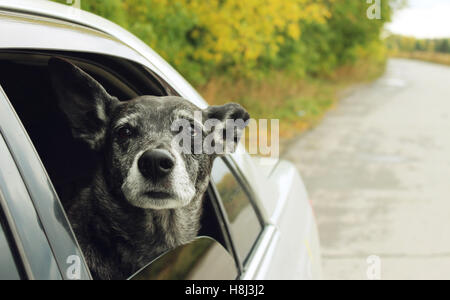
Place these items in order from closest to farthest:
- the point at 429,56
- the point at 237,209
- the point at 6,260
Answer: the point at 6,260 → the point at 237,209 → the point at 429,56

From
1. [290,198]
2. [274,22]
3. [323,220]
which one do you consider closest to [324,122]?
[274,22]

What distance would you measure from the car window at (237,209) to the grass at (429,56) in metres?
63.3

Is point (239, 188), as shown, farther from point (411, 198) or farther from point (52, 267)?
point (411, 198)

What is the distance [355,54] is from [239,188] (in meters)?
27.9

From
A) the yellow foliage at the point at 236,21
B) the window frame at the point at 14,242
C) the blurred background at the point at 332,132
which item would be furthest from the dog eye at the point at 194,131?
the yellow foliage at the point at 236,21

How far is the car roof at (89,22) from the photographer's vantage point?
4.15 ft

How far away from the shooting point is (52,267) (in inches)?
44.2

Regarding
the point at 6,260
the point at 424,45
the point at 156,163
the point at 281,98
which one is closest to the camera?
the point at 6,260

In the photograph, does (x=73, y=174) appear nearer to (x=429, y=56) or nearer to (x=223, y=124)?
(x=223, y=124)

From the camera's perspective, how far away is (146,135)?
50.2 inches

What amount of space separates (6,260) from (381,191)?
767cm

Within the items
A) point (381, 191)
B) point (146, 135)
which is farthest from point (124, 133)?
point (381, 191)

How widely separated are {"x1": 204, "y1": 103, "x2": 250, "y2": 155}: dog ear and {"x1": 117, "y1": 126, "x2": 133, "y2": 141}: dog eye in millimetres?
211
